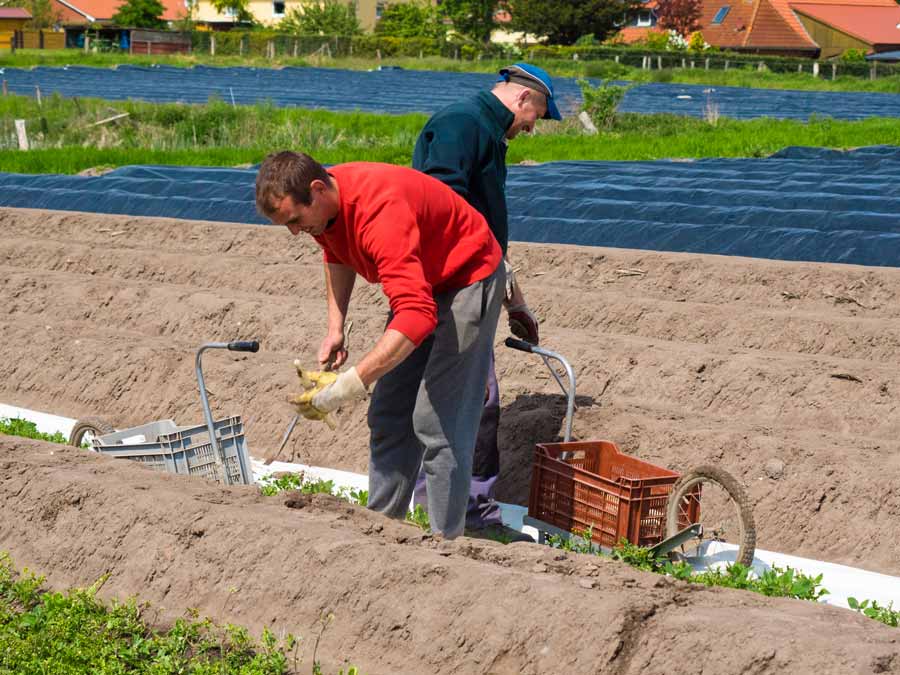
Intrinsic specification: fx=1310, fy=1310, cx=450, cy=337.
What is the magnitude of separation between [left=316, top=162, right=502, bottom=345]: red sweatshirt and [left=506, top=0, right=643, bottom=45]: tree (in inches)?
2050

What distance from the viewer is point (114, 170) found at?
15164 millimetres

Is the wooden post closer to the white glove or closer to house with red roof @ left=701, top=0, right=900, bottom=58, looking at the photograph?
the white glove

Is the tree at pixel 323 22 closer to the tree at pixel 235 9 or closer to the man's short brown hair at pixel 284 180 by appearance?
the tree at pixel 235 9

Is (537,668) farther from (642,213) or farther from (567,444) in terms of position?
(642,213)

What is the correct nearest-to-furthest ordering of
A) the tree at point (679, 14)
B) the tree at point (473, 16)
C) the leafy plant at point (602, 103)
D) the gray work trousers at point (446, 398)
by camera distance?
the gray work trousers at point (446, 398) < the leafy plant at point (602, 103) < the tree at point (473, 16) < the tree at point (679, 14)

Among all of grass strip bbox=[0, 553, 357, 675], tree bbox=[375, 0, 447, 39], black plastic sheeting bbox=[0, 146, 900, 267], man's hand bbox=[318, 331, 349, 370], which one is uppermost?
tree bbox=[375, 0, 447, 39]

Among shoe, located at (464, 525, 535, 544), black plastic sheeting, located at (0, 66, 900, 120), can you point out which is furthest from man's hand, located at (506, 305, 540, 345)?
black plastic sheeting, located at (0, 66, 900, 120)

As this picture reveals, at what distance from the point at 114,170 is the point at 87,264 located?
4.80 meters

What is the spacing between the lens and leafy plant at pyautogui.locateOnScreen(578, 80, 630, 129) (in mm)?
21938

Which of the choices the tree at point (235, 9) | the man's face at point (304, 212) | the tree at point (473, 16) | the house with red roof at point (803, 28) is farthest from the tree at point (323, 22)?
the man's face at point (304, 212)

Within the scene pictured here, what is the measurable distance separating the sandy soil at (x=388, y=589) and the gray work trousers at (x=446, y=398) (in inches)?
9.4

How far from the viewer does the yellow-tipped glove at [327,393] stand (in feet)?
13.3

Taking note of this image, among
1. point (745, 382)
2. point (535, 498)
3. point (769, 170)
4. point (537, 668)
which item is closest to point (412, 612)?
point (537, 668)

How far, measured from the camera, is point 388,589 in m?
4.13
